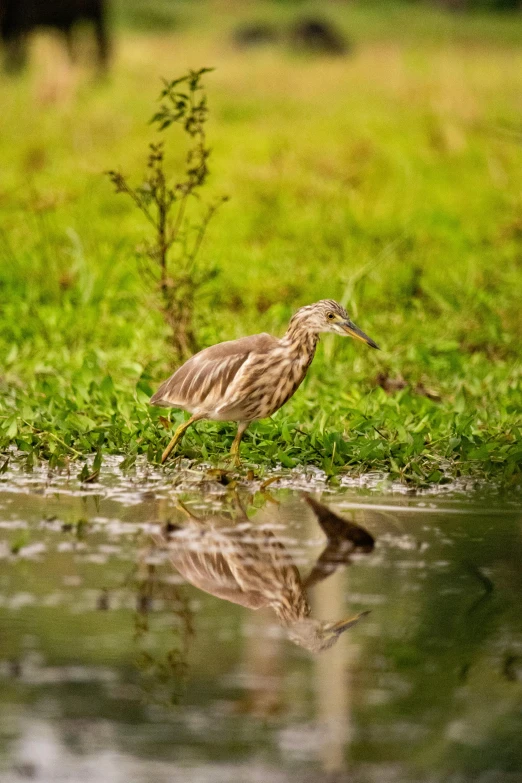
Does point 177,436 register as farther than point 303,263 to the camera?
No

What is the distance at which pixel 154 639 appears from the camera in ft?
14.1

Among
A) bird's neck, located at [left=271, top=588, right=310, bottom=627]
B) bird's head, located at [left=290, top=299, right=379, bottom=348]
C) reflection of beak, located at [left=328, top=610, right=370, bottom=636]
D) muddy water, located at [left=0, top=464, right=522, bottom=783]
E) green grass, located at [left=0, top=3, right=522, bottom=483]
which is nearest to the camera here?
muddy water, located at [left=0, top=464, right=522, bottom=783]

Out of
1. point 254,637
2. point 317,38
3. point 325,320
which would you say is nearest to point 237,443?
point 325,320

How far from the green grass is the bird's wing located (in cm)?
27

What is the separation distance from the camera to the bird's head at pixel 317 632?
4.33 metres

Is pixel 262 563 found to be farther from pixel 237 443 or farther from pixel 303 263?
pixel 303 263

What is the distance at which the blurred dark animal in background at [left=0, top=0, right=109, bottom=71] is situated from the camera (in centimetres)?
2453

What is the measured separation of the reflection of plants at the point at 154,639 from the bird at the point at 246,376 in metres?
1.65

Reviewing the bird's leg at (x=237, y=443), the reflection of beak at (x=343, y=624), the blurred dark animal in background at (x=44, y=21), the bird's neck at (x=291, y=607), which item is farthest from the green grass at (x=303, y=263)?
the reflection of beak at (x=343, y=624)

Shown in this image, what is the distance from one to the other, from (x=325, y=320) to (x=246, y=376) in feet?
1.81

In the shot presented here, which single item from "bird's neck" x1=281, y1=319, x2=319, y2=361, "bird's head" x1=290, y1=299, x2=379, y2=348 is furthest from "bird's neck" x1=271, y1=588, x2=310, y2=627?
"bird's head" x1=290, y1=299, x2=379, y2=348

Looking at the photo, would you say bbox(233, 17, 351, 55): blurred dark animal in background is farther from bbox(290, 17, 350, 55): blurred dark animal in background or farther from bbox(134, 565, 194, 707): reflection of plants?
bbox(134, 565, 194, 707): reflection of plants

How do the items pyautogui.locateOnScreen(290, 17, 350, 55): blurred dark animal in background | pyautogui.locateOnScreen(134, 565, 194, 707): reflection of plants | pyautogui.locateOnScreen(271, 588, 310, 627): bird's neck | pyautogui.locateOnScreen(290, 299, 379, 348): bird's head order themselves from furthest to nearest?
pyautogui.locateOnScreen(290, 17, 350, 55): blurred dark animal in background
pyautogui.locateOnScreen(290, 299, 379, 348): bird's head
pyautogui.locateOnScreen(271, 588, 310, 627): bird's neck
pyautogui.locateOnScreen(134, 565, 194, 707): reflection of plants

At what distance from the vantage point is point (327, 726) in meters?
3.71
